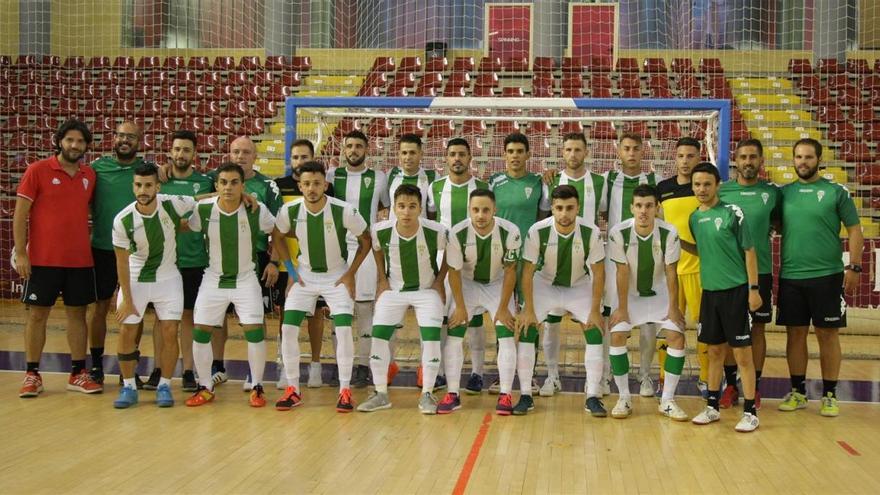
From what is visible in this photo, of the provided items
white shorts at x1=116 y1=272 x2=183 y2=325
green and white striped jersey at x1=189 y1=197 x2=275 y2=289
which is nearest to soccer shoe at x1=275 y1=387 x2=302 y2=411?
green and white striped jersey at x1=189 y1=197 x2=275 y2=289

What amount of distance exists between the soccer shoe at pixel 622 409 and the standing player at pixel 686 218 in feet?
2.56

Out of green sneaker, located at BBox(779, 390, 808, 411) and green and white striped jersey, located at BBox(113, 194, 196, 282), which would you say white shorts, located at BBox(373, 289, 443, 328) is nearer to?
green and white striped jersey, located at BBox(113, 194, 196, 282)

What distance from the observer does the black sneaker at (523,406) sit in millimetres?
6066

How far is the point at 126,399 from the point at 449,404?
2243mm

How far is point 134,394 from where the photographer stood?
6.22 m

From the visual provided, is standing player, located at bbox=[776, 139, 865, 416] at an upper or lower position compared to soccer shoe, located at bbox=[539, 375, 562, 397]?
upper

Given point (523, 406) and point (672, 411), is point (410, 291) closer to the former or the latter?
point (523, 406)

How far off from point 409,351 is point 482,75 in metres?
7.51

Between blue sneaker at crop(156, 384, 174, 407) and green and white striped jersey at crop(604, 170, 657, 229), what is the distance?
3560 mm

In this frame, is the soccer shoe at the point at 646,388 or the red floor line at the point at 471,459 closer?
the red floor line at the point at 471,459

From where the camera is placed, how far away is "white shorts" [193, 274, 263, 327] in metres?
6.24

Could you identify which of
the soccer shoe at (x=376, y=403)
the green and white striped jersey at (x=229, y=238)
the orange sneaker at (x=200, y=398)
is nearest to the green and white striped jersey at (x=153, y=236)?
the green and white striped jersey at (x=229, y=238)

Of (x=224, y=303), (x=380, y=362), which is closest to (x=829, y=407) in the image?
(x=380, y=362)

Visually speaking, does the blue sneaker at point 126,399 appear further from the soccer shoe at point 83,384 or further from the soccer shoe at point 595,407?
the soccer shoe at point 595,407
